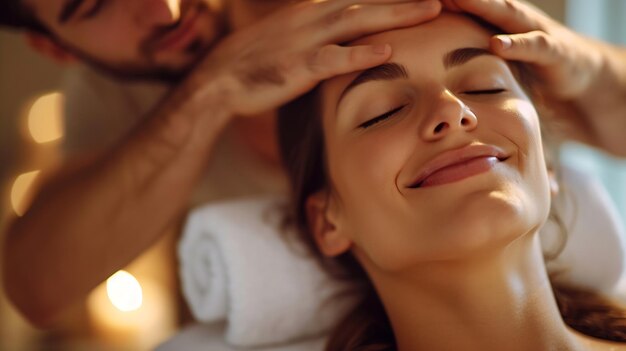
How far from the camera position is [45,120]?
2.79 m

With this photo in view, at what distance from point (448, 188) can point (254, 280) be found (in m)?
0.51

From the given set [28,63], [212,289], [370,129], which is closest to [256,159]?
[212,289]

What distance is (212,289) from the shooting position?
140 cm

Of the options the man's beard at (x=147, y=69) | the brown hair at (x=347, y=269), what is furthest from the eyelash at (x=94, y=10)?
the brown hair at (x=347, y=269)

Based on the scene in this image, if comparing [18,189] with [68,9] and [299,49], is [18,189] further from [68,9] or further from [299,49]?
[299,49]

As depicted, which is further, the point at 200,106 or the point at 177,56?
the point at 177,56

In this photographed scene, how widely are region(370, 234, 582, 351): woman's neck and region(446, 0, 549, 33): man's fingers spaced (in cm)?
37

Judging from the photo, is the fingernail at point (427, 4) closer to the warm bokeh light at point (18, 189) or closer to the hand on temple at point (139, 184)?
the hand on temple at point (139, 184)

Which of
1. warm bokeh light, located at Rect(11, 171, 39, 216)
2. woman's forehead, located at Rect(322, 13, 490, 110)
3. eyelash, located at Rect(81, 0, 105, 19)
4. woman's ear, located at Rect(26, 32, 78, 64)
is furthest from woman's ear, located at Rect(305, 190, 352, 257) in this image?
warm bokeh light, located at Rect(11, 171, 39, 216)

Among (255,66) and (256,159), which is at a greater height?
(255,66)

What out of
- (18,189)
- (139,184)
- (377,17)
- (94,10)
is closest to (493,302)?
(377,17)

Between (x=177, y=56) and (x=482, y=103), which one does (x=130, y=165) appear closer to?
(x=177, y=56)

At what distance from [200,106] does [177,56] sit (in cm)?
25

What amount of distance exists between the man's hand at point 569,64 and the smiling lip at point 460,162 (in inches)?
7.8
